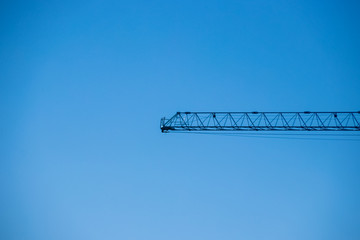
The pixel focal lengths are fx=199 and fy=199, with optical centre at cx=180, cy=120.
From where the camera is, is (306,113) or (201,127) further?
(201,127)

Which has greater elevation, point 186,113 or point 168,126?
point 186,113

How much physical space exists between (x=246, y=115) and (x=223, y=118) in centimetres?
250

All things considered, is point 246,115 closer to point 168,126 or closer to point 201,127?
point 201,127

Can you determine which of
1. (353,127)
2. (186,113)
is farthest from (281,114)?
(186,113)

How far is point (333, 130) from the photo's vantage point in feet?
69.8

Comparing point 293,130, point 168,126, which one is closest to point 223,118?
point 168,126

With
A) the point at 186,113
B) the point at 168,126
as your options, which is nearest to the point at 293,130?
the point at 186,113

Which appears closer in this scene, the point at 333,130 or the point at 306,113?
the point at 306,113

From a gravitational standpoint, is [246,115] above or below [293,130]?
above

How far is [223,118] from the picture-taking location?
2080 centimetres

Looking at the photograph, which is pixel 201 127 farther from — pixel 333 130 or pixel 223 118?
pixel 333 130

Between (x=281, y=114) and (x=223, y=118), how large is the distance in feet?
20.3

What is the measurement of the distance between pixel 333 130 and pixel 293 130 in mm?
4389

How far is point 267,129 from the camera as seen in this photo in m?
20.9
